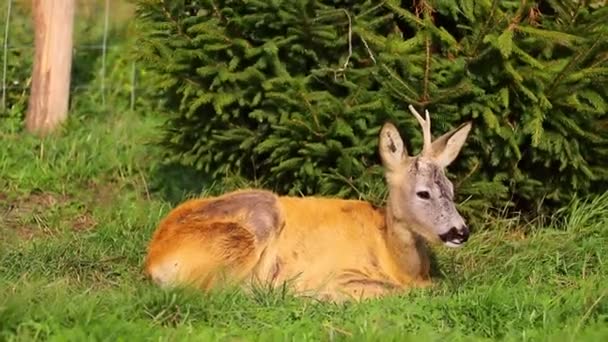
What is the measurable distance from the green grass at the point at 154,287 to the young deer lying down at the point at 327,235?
313 millimetres

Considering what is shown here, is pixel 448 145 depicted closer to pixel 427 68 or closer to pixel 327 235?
pixel 427 68

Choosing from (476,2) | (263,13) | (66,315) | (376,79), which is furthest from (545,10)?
(66,315)

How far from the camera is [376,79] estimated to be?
9.16m

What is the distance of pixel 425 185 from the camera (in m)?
8.30

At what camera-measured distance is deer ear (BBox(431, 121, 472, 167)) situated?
8.48m

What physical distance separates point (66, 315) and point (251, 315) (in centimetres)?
106

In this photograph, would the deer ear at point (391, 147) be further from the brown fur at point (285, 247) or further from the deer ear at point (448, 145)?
the brown fur at point (285, 247)

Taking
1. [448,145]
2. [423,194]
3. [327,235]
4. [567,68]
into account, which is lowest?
[327,235]

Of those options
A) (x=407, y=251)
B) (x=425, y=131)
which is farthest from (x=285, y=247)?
(x=425, y=131)

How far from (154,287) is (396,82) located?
264 centimetres

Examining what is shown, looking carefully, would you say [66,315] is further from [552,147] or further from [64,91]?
[64,91]

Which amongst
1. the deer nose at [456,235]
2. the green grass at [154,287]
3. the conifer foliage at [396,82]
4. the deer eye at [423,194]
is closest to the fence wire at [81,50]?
the green grass at [154,287]

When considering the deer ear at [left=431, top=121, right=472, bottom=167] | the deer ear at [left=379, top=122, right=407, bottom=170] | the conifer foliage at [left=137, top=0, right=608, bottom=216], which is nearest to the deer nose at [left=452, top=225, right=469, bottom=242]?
the deer ear at [left=431, top=121, right=472, bottom=167]

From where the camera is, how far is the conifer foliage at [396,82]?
8992 millimetres
